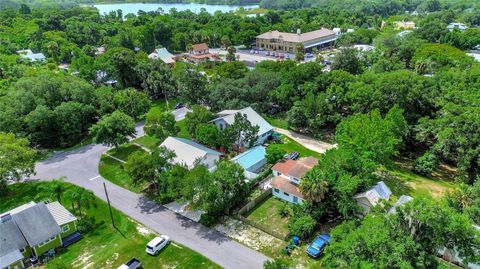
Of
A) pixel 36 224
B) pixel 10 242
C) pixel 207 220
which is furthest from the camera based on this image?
pixel 207 220

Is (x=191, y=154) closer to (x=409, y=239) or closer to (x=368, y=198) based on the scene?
(x=368, y=198)

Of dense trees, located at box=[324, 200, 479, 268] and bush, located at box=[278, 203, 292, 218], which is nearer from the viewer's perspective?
dense trees, located at box=[324, 200, 479, 268]

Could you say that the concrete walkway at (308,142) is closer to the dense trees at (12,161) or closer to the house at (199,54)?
the dense trees at (12,161)

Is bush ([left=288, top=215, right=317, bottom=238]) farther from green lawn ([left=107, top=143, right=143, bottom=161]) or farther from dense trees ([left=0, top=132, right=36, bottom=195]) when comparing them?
dense trees ([left=0, top=132, right=36, bottom=195])


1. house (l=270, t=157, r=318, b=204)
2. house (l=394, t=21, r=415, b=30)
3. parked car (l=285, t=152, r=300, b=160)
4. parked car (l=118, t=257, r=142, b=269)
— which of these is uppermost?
house (l=394, t=21, r=415, b=30)

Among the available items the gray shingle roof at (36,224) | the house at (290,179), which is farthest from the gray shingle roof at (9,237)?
the house at (290,179)

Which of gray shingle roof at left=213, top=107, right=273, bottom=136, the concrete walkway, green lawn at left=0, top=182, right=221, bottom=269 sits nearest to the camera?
green lawn at left=0, top=182, right=221, bottom=269

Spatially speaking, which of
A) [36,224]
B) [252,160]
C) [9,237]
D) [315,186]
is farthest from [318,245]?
[9,237]

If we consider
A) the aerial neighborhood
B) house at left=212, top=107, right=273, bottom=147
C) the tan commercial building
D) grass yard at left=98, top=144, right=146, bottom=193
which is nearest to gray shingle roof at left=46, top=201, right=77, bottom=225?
the aerial neighborhood
